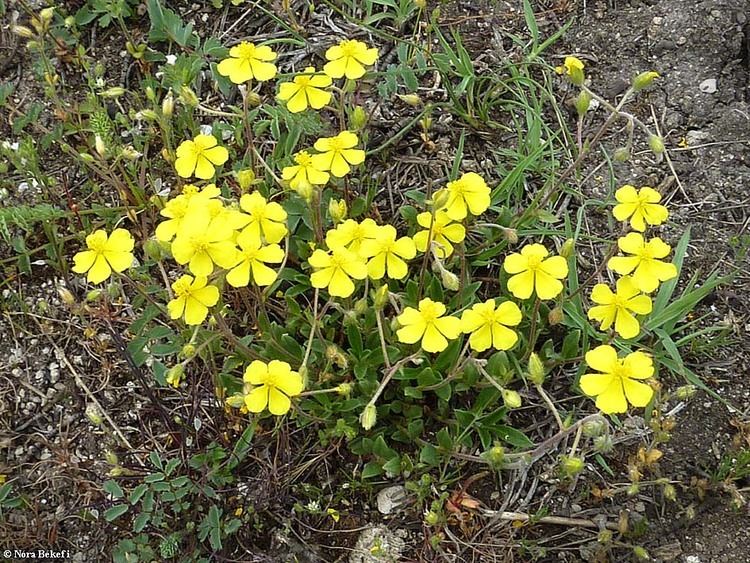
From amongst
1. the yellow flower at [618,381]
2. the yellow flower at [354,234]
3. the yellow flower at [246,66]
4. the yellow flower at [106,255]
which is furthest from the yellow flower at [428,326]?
the yellow flower at [246,66]

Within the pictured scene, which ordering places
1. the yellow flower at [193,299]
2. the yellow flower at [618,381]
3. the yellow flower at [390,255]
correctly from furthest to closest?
the yellow flower at [390,255] → the yellow flower at [193,299] → the yellow flower at [618,381]

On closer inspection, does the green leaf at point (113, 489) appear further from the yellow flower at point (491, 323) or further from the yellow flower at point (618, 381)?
the yellow flower at point (618, 381)

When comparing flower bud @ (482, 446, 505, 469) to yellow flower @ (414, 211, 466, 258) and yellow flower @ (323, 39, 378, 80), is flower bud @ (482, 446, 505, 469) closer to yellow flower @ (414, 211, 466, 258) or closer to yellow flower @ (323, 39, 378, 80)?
yellow flower @ (414, 211, 466, 258)

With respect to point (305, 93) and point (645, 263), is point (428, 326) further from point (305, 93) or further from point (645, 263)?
point (305, 93)

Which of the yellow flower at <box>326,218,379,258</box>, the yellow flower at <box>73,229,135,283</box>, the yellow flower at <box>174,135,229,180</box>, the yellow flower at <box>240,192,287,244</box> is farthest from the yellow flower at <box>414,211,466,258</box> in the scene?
the yellow flower at <box>73,229,135,283</box>

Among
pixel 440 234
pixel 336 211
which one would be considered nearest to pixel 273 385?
pixel 336 211

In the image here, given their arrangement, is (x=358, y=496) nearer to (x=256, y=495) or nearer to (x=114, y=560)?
(x=256, y=495)

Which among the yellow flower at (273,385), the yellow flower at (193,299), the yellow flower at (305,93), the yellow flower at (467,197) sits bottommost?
the yellow flower at (273,385)
